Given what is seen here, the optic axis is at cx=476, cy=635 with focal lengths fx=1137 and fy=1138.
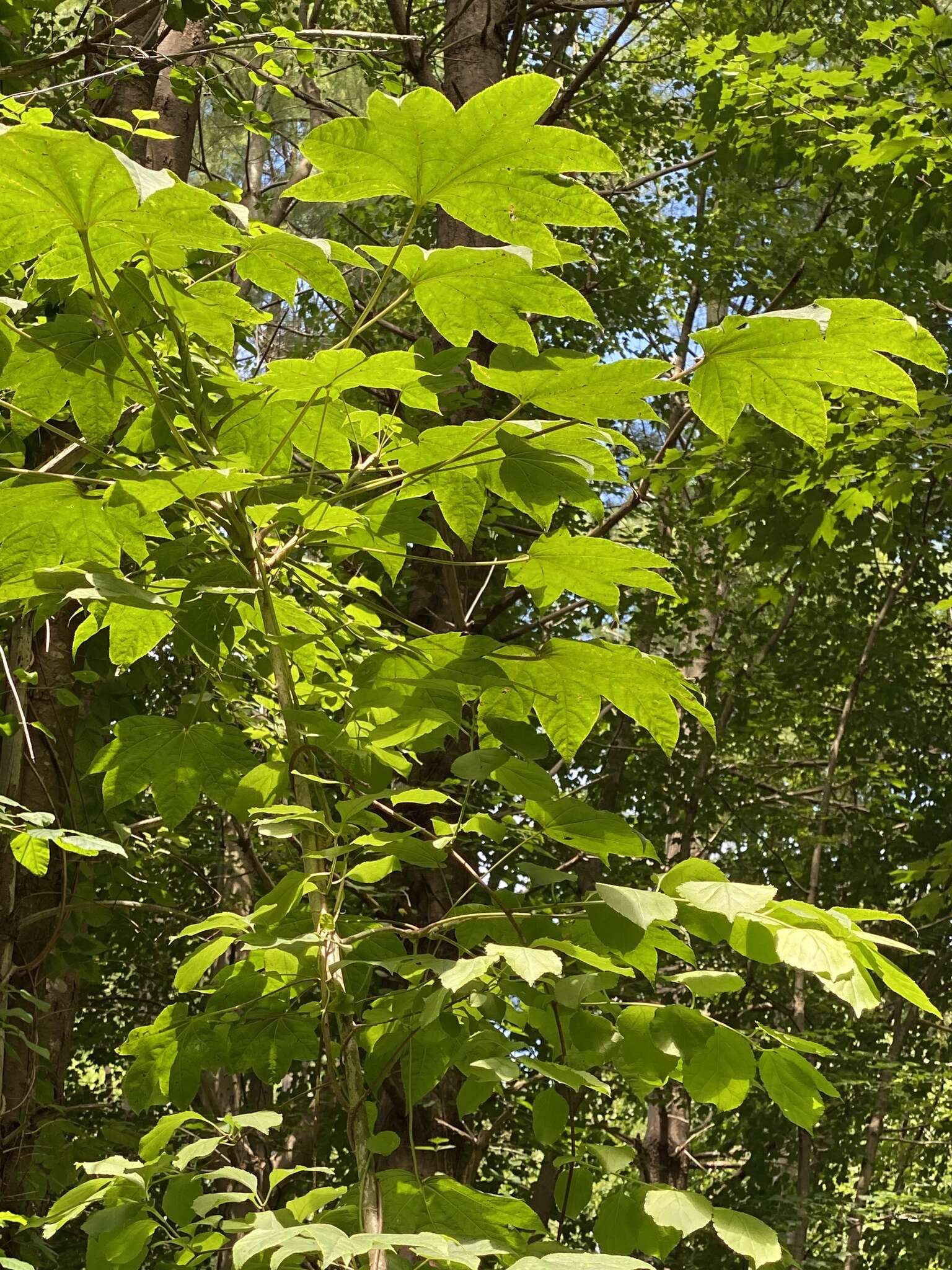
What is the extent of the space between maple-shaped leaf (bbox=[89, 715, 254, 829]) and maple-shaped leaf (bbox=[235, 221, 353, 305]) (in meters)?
0.39

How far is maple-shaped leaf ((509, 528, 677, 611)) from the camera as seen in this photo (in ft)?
3.09

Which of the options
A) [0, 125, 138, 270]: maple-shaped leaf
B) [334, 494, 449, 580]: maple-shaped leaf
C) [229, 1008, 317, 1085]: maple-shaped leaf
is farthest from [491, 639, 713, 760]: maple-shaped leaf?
[0, 125, 138, 270]: maple-shaped leaf

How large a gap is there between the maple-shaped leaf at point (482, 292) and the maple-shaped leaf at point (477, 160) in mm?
25

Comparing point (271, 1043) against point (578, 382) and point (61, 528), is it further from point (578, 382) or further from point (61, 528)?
point (578, 382)

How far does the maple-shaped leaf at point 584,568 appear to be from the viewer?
942 millimetres

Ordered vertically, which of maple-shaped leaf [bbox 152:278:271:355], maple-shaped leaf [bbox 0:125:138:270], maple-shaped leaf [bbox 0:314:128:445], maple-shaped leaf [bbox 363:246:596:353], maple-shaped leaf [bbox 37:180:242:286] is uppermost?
maple-shaped leaf [bbox 0:125:138:270]

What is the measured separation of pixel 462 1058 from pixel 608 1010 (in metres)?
0.13

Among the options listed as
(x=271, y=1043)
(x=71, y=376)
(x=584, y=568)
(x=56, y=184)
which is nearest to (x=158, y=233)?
(x=56, y=184)

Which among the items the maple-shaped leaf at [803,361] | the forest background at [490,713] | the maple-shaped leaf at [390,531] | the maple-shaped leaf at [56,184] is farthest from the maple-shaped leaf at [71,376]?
the maple-shaped leaf at [803,361]

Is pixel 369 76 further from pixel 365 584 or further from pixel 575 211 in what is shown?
pixel 575 211

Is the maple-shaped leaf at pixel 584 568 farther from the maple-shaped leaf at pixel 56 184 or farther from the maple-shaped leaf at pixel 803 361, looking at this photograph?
the maple-shaped leaf at pixel 56 184

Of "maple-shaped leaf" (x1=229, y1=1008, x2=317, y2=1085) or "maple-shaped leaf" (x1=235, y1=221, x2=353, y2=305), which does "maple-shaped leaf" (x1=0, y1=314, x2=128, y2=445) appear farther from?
"maple-shaped leaf" (x1=229, y1=1008, x2=317, y2=1085)

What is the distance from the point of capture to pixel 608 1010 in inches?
35.6

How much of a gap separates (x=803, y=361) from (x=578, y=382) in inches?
6.7
